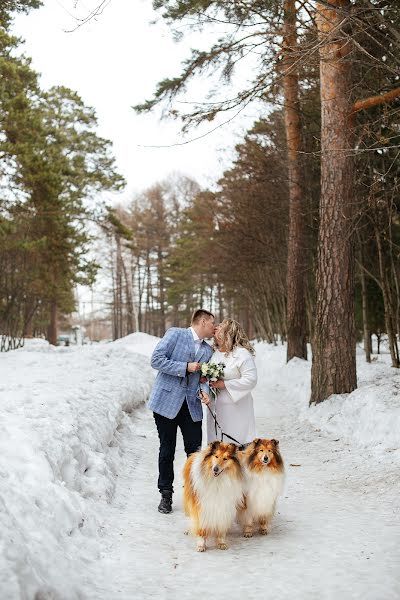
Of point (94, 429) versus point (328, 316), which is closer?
point (94, 429)

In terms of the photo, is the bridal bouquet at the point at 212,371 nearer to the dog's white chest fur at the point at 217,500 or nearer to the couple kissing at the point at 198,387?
the couple kissing at the point at 198,387

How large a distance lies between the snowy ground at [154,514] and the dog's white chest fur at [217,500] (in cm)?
26

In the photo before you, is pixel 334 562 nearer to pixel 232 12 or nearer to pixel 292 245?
pixel 232 12

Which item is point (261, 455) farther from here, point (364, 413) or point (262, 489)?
point (364, 413)

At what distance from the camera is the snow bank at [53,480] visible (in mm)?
3455

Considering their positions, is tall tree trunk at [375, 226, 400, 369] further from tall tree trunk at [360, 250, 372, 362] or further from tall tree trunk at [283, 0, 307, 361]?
tall tree trunk at [283, 0, 307, 361]

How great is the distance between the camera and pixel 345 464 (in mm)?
7340

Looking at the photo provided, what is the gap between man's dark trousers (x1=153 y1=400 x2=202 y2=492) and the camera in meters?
5.98

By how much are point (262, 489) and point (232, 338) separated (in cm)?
148

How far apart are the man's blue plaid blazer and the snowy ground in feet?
3.37

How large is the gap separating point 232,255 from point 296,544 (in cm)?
1916

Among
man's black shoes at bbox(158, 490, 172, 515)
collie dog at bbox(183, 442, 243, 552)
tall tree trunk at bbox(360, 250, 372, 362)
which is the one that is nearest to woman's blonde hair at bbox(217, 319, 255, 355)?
collie dog at bbox(183, 442, 243, 552)

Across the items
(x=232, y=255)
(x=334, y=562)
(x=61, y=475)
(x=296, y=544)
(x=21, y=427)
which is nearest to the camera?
(x=334, y=562)

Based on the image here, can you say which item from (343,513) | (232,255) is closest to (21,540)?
(343,513)
